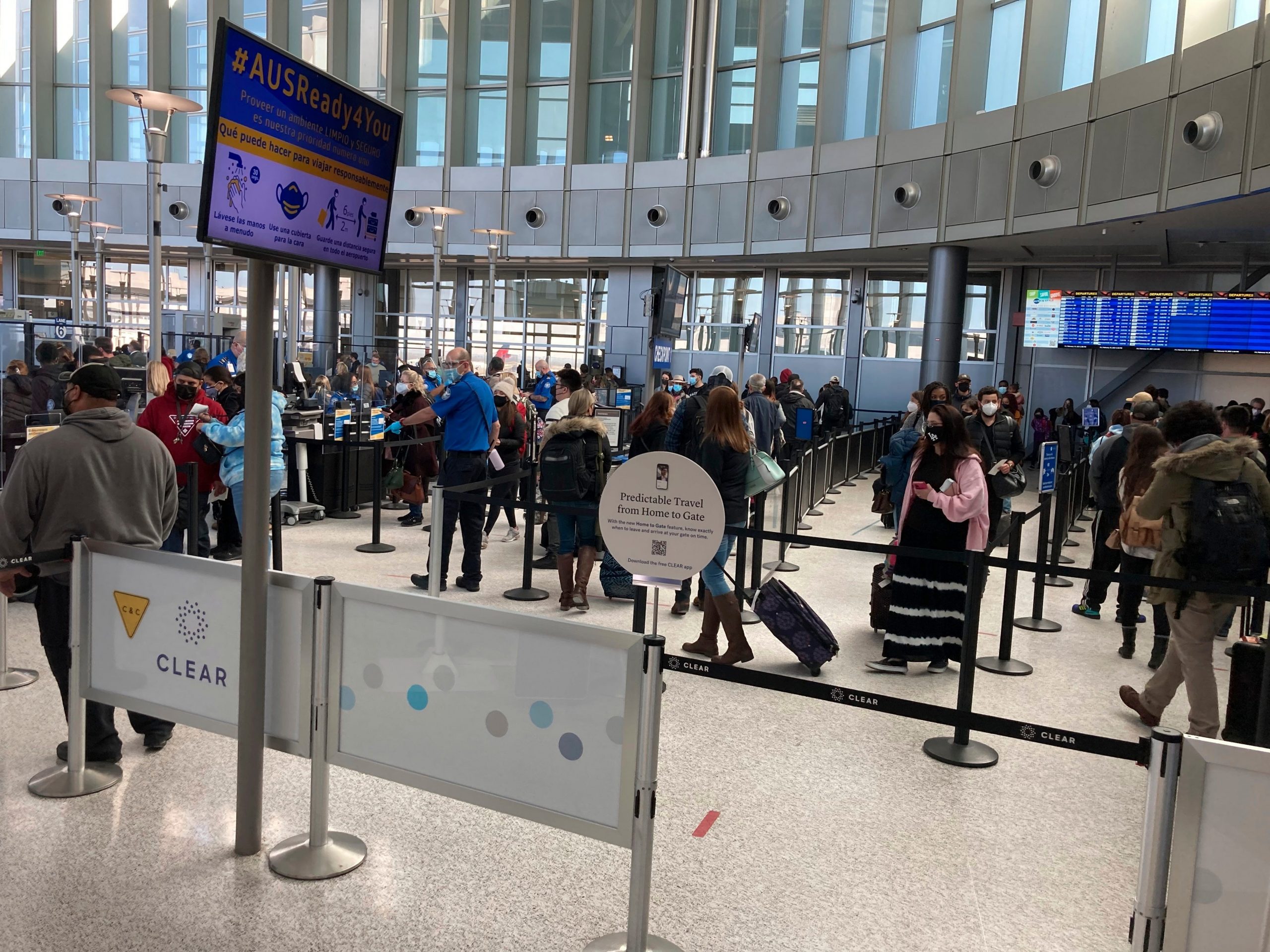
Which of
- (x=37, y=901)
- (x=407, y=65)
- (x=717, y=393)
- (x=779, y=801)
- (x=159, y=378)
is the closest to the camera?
(x=37, y=901)

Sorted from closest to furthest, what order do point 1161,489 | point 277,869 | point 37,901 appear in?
point 37,901 < point 277,869 < point 1161,489

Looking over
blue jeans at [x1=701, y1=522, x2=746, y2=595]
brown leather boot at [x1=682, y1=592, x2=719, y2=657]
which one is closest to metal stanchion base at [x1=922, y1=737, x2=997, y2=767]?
blue jeans at [x1=701, y1=522, x2=746, y2=595]

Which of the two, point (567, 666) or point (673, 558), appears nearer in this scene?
point (567, 666)

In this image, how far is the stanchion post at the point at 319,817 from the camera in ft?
11.4

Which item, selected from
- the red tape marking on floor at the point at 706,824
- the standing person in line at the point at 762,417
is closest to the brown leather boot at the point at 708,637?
the red tape marking on floor at the point at 706,824

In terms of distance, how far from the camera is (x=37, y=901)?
3.31 metres

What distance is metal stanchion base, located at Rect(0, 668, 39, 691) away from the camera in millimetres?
5387

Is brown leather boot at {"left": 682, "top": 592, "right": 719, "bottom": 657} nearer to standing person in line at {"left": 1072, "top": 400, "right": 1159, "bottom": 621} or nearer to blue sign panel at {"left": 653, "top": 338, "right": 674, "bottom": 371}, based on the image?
standing person in line at {"left": 1072, "top": 400, "right": 1159, "bottom": 621}

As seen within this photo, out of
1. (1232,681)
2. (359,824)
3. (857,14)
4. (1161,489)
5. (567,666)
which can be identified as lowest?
(359,824)

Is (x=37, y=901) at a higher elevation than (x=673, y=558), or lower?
lower

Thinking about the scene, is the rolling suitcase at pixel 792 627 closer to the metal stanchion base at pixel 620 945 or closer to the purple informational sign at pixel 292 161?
the metal stanchion base at pixel 620 945

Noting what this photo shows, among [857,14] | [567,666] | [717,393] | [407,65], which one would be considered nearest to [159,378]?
[717,393]

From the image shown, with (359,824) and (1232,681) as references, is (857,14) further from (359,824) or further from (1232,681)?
(359,824)

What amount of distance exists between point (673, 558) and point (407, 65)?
3076cm
